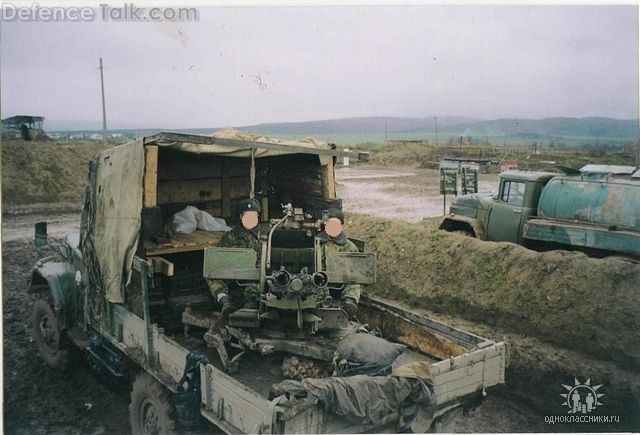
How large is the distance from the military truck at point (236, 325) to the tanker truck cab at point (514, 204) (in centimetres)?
476

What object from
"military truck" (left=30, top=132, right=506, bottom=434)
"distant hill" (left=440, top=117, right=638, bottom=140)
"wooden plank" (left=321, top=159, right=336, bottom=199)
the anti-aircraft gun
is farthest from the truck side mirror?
"distant hill" (left=440, top=117, right=638, bottom=140)

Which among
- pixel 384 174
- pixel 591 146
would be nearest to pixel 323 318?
pixel 591 146

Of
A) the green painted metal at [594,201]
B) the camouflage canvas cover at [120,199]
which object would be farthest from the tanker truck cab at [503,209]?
the camouflage canvas cover at [120,199]

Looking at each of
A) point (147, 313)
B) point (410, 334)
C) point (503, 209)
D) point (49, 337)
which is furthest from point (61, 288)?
point (503, 209)

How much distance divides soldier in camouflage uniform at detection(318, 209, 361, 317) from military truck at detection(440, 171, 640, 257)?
528cm

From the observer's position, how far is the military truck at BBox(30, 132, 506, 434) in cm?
429

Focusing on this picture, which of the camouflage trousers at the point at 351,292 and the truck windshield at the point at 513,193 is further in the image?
the truck windshield at the point at 513,193

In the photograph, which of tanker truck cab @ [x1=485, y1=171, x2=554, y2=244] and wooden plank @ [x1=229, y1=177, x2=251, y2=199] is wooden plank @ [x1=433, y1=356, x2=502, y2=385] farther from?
tanker truck cab @ [x1=485, y1=171, x2=554, y2=244]

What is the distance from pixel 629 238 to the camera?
29.6 feet

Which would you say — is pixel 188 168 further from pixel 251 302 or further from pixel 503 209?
pixel 503 209

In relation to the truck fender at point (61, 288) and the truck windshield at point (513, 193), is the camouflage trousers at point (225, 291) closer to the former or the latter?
the truck fender at point (61, 288)

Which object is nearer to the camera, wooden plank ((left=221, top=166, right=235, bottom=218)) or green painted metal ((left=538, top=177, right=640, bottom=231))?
wooden plank ((left=221, top=166, right=235, bottom=218))

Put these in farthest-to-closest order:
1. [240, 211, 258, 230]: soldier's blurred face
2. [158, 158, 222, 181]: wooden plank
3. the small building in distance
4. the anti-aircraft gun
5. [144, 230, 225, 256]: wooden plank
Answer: the small building in distance
[158, 158, 222, 181]: wooden plank
[144, 230, 225, 256]: wooden plank
[240, 211, 258, 230]: soldier's blurred face
the anti-aircraft gun

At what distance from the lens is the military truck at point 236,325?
14.1 feet
